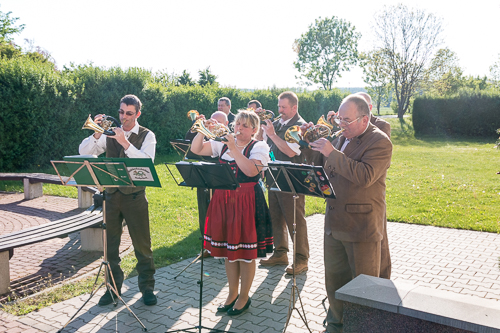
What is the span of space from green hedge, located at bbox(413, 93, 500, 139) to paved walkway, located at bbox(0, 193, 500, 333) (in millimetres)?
26149

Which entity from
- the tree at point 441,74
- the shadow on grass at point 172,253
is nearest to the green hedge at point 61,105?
the shadow on grass at point 172,253

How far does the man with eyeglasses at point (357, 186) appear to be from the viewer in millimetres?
3680

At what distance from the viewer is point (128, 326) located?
15.3 ft

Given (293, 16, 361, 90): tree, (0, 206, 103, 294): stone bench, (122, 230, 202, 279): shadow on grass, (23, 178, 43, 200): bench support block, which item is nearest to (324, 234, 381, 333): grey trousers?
(122, 230, 202, 279): shadow on grass

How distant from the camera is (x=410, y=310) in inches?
115

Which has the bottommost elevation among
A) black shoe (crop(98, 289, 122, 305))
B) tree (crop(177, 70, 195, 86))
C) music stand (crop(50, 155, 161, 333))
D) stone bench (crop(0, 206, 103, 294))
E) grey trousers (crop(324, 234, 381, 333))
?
black shoe (crop(98, 289, 122, 305))

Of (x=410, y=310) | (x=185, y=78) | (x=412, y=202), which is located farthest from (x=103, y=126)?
(x=185, y=78)

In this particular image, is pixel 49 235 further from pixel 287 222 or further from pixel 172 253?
pixel 287 222

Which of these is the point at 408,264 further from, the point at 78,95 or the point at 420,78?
the point at 420,78

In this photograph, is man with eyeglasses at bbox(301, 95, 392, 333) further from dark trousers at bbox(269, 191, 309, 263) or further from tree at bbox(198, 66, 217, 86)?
tree at bbox(198, 66, 217, 86)

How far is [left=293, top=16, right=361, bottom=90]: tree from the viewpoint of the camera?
2453 inches

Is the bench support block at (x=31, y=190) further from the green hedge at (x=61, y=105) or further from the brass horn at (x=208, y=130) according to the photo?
the brass horn at (x=208, y=130)

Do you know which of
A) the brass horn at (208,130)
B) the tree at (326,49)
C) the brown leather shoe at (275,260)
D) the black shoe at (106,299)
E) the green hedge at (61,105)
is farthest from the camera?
the tree at (326,49)

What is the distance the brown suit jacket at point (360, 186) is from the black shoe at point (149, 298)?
2.45 metres
